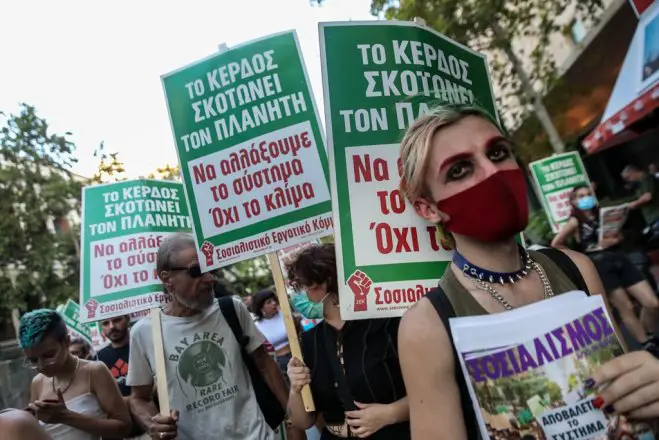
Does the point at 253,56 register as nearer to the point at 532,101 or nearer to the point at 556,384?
the point at 556,384

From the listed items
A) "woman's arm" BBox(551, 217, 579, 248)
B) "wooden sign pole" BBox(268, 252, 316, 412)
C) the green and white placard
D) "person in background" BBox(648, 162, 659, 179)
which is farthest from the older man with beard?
"person in background" BBox(648, 162, 659, 179)

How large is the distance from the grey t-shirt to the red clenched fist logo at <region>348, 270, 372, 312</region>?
1357 mm

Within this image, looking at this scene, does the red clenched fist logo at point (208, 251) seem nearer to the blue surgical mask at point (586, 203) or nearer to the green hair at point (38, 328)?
the green hair at point (38, 328)

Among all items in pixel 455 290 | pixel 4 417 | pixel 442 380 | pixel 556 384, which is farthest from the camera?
pixel 4 417

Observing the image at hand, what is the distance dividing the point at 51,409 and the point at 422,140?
8.30 feet

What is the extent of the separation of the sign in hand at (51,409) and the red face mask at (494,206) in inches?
97.6

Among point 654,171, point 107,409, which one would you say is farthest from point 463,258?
point 654,171

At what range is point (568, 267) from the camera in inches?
61.9

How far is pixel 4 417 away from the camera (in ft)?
6.60

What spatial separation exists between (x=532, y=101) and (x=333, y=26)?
11.7m

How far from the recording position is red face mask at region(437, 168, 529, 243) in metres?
1.48

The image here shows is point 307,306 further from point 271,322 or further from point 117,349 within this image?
point 271,322

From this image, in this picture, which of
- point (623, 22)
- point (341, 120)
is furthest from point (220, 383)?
point (623, 22)

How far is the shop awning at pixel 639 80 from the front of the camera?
138 inches
